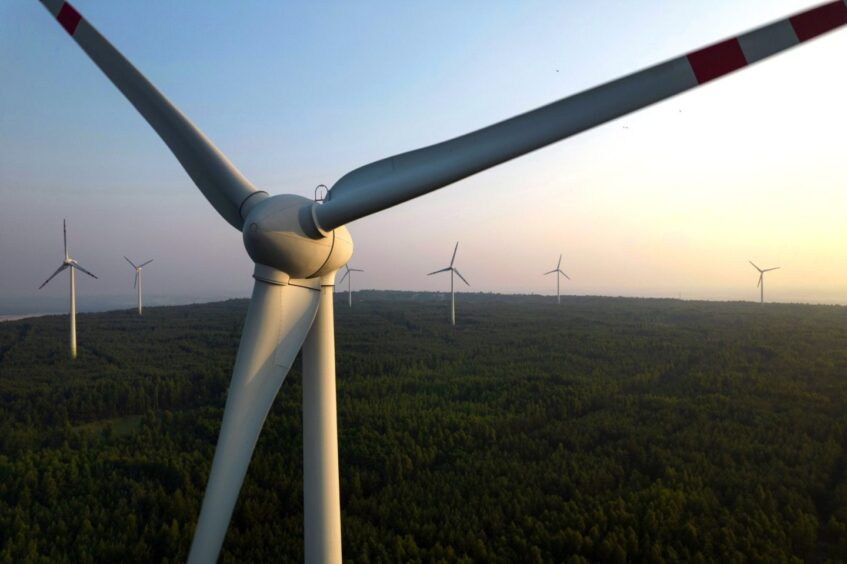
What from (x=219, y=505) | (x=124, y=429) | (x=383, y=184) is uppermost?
(x=383, y=184)

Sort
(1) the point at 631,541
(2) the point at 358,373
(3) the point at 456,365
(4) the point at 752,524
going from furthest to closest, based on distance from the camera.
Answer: (3) the point at 456,365 → (2) the point at 358,373 → (4) the point at 752,524 → (1) the point at 631,541

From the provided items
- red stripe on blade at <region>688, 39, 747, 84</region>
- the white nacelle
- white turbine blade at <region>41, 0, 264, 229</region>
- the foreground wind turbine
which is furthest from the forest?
red stripe on blade at <region>688, 39, 747, 84</region>

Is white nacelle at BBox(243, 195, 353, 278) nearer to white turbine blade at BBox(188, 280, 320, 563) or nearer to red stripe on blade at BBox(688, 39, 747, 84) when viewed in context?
white turbine blade at BBox(188, 280, 320, 563)

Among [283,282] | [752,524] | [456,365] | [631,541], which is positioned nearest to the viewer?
[283,282]

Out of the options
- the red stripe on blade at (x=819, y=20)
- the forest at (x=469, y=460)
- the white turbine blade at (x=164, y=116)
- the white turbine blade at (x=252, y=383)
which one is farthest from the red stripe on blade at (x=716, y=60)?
the forest at (x=469, y=460)

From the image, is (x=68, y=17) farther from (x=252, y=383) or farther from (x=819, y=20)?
(x=819, y=20)

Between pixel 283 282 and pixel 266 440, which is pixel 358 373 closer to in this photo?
pixel 266 440

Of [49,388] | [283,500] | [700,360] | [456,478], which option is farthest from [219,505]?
[700,360]
